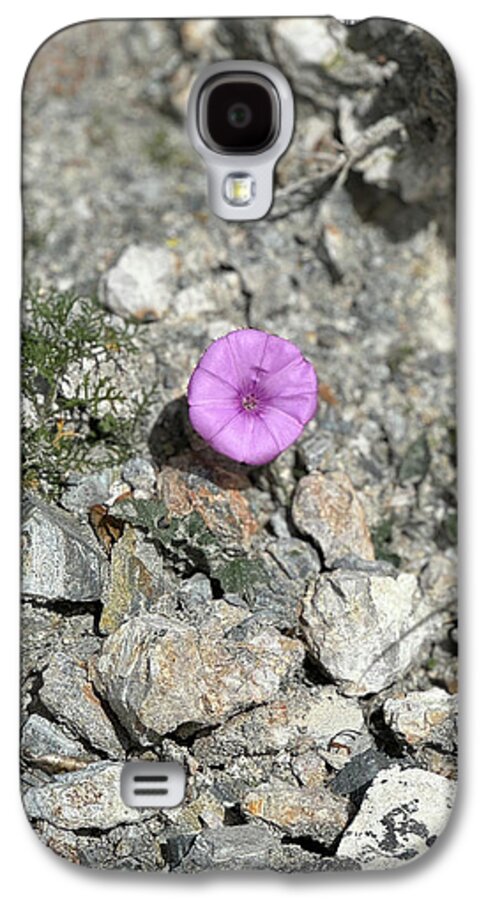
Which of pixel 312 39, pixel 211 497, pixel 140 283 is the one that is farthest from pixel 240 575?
pixel 312 39

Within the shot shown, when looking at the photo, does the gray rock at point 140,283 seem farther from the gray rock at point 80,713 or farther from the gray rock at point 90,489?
the gray rock at point 80,713

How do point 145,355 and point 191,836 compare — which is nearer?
point 191,836

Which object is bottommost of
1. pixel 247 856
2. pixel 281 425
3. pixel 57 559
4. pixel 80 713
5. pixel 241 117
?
pixel 247 856

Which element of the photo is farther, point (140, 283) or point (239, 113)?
point (140, 283)

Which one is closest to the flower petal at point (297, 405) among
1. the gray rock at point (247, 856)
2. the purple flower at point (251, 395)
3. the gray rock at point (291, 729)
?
the purple flower at point (251, 395)

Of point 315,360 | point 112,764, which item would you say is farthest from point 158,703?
point 315,360

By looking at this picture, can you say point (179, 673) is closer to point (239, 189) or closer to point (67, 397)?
point (67, 397)

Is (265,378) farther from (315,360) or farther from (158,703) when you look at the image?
(158,703)
